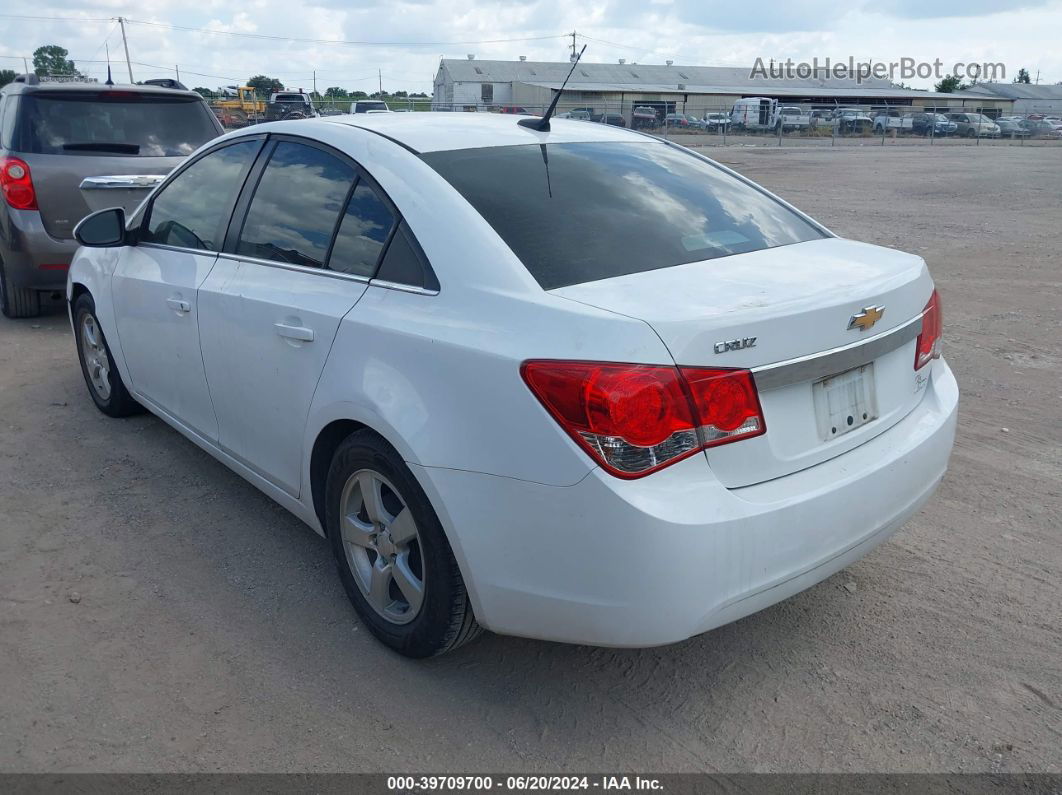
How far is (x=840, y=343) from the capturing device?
2.68 metres

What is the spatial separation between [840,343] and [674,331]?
1.96 ft

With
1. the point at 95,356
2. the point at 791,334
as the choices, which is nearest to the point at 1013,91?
the point at 95,356

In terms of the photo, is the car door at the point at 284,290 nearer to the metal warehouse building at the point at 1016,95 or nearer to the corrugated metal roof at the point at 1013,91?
the metal warehouse building at the point at 1016,95

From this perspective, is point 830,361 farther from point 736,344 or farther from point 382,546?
point 382,546

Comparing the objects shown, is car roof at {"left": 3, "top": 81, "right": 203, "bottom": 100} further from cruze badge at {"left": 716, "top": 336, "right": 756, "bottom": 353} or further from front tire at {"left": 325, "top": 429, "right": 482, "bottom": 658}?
cruze badge at {"left": 716, "top": 336, "right": 756, "bottom": 353}

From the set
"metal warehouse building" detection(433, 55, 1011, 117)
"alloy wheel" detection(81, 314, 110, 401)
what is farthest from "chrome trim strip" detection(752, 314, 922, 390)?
"metal warehouse building" detection(433, 55, 1011, 117)

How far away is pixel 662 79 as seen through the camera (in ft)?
276

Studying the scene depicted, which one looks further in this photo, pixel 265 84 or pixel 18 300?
pixel 265 84

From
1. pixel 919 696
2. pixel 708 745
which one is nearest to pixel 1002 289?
pixel 919 696

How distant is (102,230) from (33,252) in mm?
3288

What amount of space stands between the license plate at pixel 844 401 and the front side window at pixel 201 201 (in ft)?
8.43

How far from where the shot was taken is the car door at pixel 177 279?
400 cm

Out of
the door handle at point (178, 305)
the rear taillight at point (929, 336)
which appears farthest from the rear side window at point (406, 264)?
the rear taillight at point (929, 336)

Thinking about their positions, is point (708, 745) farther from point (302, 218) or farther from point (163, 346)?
point (163, 346)
